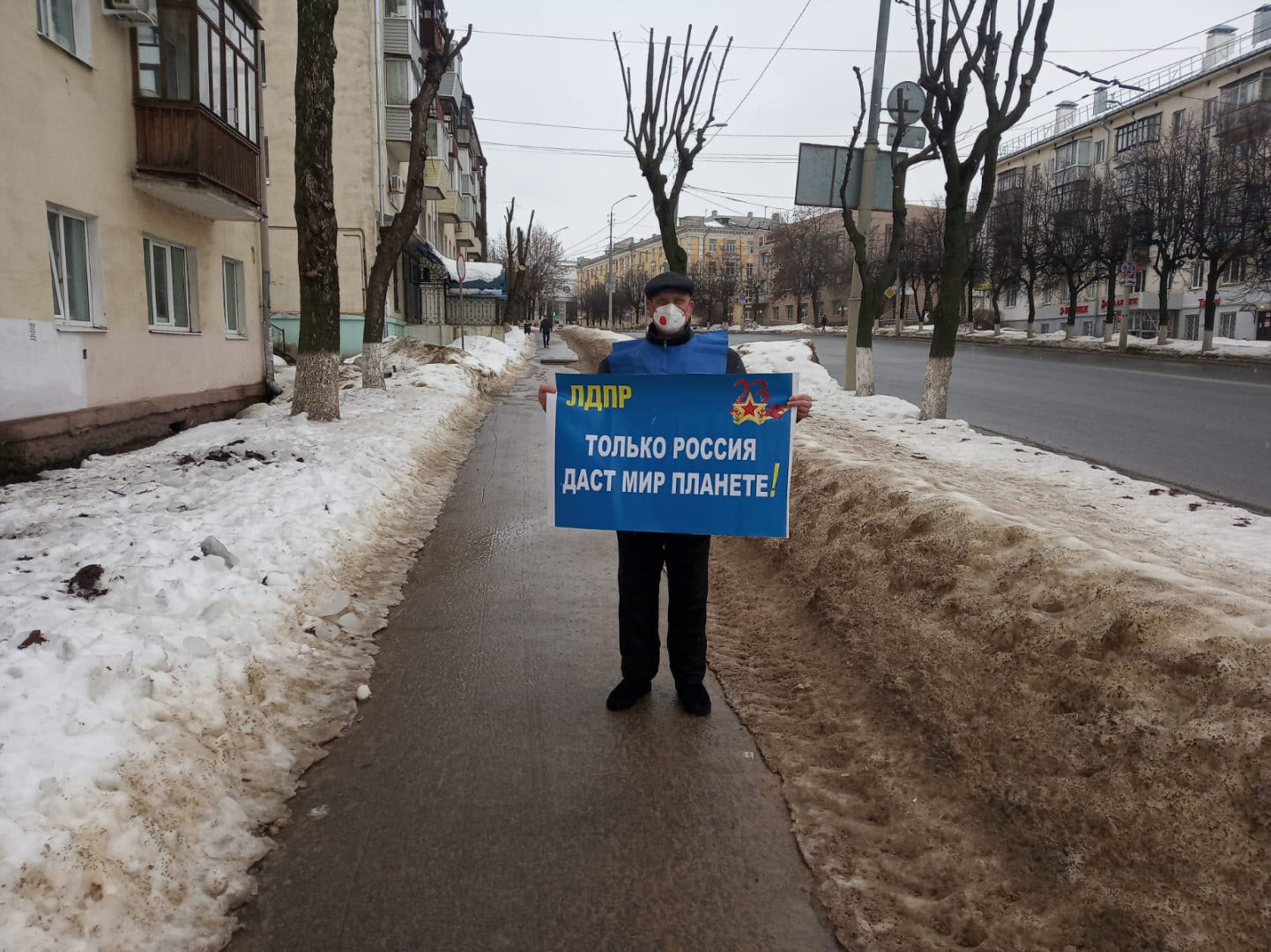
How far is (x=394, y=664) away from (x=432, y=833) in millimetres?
1601

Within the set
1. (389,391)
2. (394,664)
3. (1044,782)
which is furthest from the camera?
(389,391)

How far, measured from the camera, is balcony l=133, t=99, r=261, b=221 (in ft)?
37.7

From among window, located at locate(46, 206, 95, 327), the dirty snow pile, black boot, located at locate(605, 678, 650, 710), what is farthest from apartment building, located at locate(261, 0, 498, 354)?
black boot, located at locate(605, 678, 650, 710)

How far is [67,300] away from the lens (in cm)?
1023

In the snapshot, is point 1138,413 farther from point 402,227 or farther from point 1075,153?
point 1075,153

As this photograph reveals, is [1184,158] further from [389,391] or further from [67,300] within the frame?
[67,300]

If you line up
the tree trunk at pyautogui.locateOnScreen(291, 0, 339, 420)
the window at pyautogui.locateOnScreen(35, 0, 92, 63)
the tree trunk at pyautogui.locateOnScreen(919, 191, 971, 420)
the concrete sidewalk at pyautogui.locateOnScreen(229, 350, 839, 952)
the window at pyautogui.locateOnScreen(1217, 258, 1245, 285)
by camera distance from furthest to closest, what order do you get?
the window at pyautogui.locateOnScreen(1217, 258, 1245, 285) < the tree trunk at pyautogui.locateOnScreen(919, 191, 971, 420) < the tree trunk at pyautogui.locateOnScreen(291, 0, 339, 420) < the window at pyautogui.locateOnScreen(35, 0, 92, 63) < the concrete sidewalk at pyautogui.locateOnScreen(229, 350, 839, 952)

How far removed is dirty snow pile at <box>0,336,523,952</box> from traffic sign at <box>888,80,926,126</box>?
12122 millimetres

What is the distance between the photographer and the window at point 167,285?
482 inches

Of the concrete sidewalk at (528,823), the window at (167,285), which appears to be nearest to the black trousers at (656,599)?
the concrete sidewalk at (528,823)

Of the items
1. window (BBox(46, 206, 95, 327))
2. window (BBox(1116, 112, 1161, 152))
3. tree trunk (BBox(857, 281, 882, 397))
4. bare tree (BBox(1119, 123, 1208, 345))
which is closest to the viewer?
window (BBox(46, 206, 95, 327))

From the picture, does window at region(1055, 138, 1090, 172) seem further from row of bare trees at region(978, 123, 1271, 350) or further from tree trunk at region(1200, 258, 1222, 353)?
tree trunk at region(1200, 258, 1222, 353)

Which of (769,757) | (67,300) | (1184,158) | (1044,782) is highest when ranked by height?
(1184,158)

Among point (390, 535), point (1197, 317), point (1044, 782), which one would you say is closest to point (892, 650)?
point (1044, 782)
